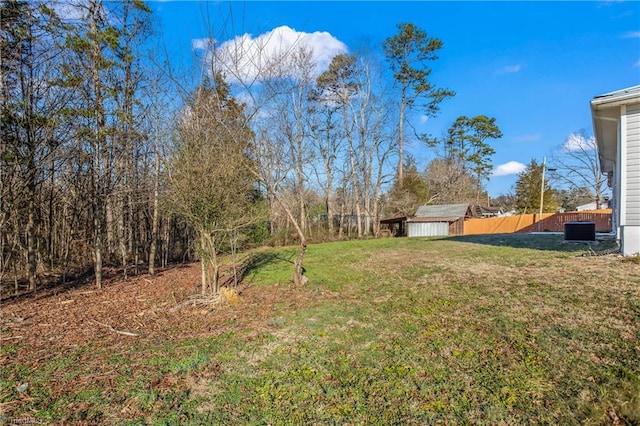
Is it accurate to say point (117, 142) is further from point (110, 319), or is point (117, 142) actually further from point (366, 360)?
point (366, 360)

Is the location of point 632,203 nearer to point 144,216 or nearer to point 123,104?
point 123,104

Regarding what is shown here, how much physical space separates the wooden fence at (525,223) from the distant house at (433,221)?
152cm

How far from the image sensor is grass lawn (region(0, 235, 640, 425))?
2365 millimetres

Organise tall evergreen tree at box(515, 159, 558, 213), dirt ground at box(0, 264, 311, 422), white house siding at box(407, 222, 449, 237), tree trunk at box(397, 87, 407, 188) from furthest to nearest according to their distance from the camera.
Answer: tall evergreen tree at box(515, 159, 558, 213) → tree trunk at box(397, 87, 407, 188) → white house siding at box(407, 222, 449, 237) → dirt ground at box(0, 264, 311, 422)

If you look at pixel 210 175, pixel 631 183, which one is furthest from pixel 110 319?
pixel 631 183

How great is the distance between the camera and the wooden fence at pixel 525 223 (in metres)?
21.7

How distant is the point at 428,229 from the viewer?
2138 cm

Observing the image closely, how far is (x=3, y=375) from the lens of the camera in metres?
A: 2.95

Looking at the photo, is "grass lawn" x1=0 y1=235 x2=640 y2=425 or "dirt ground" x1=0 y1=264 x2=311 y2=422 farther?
"dirt ground" x1=0 y1=264 x2=311 y2=422

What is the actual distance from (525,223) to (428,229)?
8012mm

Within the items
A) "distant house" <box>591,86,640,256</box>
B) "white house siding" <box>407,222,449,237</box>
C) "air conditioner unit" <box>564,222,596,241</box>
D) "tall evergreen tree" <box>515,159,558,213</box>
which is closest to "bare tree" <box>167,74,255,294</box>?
"distant house" <box>591,86,640,256</box>

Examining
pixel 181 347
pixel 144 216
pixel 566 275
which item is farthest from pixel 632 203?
pixel 144 216

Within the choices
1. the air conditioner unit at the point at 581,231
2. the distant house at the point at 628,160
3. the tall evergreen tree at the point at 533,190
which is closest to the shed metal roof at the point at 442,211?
the tall evergreen tree at the point at 533,190

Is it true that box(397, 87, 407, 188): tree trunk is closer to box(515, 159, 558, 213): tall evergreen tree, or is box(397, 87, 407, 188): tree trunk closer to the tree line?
the tree line
